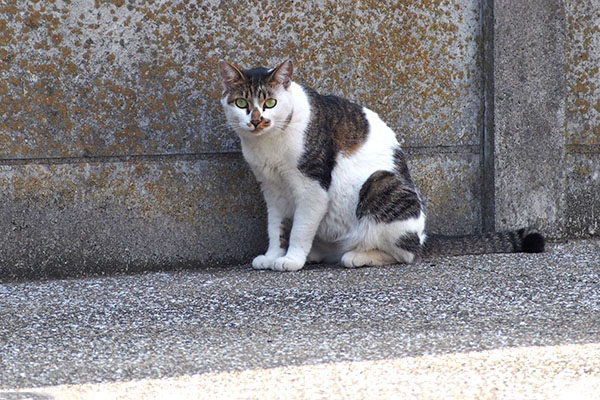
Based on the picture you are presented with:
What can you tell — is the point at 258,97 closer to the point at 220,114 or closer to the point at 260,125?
the point at 260,125

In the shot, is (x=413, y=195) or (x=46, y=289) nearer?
(x=46, y=289)

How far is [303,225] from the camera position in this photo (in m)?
3.94

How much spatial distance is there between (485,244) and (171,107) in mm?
1831

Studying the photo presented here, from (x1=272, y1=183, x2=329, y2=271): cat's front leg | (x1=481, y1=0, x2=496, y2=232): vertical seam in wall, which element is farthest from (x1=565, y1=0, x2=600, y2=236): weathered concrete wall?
(x1=272, y1=183, x2=329, y2=271): cat's front leg

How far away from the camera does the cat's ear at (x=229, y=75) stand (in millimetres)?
3766

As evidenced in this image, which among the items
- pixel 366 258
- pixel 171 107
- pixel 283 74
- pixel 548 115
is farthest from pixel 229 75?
pixel 548 115

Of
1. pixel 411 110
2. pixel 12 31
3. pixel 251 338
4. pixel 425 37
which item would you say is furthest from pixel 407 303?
pixel 12 31

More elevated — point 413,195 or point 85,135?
point 85,135

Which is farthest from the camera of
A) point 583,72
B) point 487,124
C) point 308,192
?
point 583,72

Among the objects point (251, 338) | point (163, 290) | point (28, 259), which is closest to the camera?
point (251, 338)

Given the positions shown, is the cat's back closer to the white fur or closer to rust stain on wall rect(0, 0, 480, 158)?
the white fur

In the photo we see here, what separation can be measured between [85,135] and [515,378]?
2.53 metres

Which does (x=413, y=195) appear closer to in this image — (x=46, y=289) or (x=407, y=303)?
(x=407, y=303)

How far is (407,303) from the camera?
3.19 m
